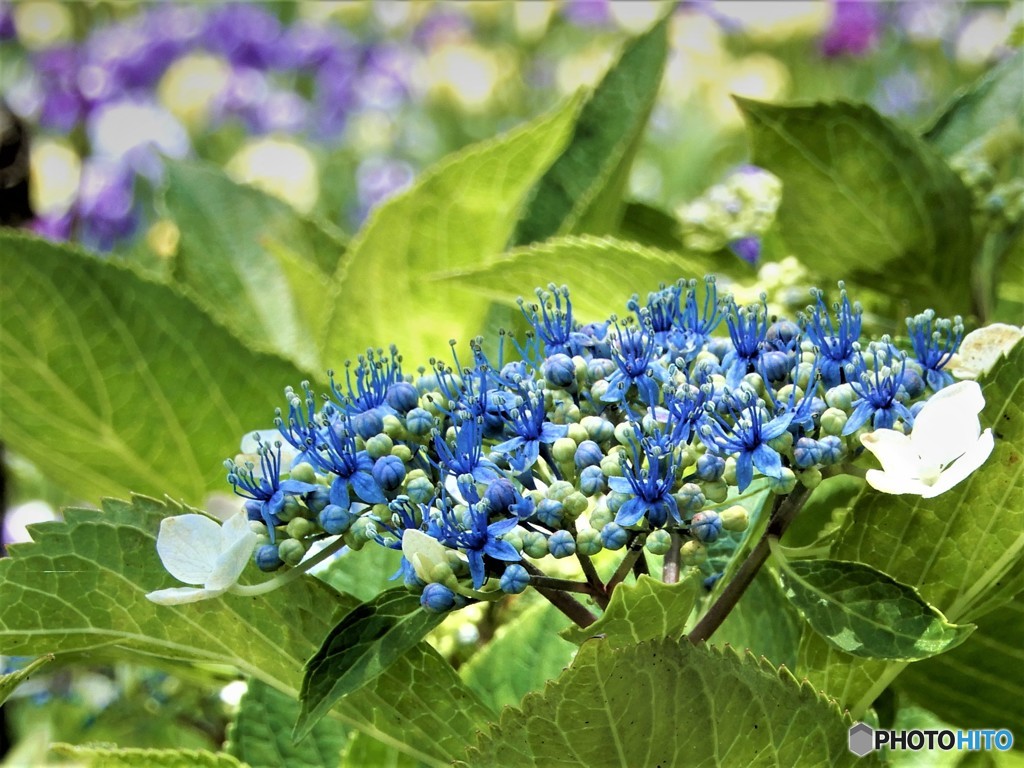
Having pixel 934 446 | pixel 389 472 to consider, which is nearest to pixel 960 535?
pixel 934 446

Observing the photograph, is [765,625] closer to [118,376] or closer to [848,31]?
[118,376]

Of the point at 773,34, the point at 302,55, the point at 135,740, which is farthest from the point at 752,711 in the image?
the point at 302,55

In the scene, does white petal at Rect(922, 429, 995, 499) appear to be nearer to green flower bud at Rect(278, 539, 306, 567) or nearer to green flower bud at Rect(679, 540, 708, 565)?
green flower bud at Rect(679, 540, 708, 565)

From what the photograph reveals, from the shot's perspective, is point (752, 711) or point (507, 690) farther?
point (507, 690)

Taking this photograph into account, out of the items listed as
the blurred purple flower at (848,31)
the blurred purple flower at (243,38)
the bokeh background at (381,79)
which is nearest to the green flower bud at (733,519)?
the bokeh background at (381,79)

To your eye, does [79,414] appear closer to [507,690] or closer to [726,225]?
[507,690]

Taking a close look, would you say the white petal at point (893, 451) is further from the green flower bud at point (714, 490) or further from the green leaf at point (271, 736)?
the green leaf at point (271, 736)

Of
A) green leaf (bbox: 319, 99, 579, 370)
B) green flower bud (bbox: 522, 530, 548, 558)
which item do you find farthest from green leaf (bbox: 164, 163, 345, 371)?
green flower bud (bbox: 522, 530, 548, 558)
